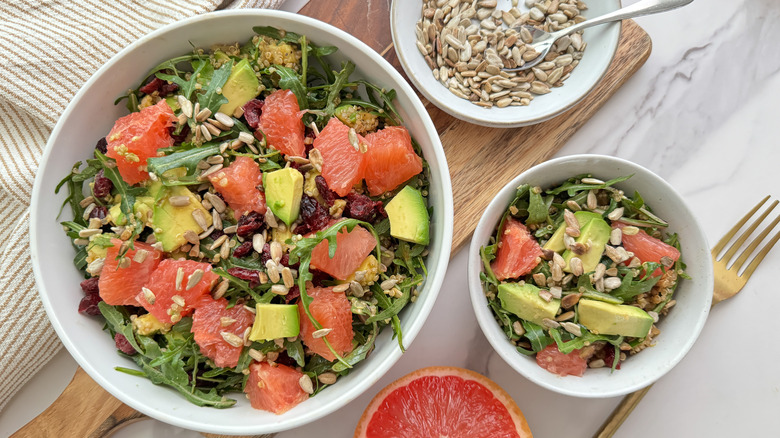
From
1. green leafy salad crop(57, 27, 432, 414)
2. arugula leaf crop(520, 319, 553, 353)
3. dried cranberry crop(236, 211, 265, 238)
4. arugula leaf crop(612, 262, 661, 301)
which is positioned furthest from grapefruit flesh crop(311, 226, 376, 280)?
arugula leaf crop(612, 262, 661, 301)

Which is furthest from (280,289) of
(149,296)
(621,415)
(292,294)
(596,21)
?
(596,21)

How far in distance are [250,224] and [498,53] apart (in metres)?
1.32

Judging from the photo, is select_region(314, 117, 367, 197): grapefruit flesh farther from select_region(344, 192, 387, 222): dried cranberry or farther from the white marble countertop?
the white marble countertop

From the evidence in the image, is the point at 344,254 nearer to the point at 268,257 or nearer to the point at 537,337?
the point at 268,257

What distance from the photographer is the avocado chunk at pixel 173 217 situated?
5.87 feet

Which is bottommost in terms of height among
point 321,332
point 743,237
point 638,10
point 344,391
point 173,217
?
point 344,391

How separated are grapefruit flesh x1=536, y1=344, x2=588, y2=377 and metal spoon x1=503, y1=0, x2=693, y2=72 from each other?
118 centimetres

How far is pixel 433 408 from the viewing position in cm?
218

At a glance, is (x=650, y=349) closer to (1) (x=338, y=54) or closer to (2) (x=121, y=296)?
(1) (x=338, y=54)

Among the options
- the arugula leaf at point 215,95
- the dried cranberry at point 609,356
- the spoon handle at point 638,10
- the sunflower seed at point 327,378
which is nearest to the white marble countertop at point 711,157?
the spoon handle at point 638,10

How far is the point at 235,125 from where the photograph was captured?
1903 mm

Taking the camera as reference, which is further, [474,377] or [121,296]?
[474,377]

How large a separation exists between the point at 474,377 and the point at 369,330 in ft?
1.74

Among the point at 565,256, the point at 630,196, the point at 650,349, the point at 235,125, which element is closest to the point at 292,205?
the point at 235,125
